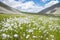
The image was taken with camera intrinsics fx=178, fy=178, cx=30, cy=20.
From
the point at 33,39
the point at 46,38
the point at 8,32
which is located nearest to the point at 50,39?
the point at 46,38

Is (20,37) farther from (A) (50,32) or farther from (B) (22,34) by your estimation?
(A) (50,32)

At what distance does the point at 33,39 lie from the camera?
13.0ft

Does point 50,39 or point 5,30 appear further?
point 5,30

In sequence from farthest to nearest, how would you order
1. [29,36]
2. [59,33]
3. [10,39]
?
[59,33], [29,36], [10,39]

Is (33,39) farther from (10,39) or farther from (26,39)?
(10,39)

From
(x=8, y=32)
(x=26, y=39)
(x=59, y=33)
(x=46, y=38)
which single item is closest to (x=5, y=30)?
(x=8, y=32)

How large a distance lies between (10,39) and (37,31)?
891 mm

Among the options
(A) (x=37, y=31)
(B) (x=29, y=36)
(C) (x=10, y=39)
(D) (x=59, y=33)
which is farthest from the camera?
(D) (x=59, y=33)

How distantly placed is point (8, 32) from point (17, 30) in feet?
1.01

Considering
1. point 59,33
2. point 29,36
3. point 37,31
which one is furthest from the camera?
point 59,33

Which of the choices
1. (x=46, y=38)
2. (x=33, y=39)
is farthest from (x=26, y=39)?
(x=46, y=38)

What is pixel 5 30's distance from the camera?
4.34 meters

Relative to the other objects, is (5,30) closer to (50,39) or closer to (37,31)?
(37,31)

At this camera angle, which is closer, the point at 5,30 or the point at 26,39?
the point at 26,39
